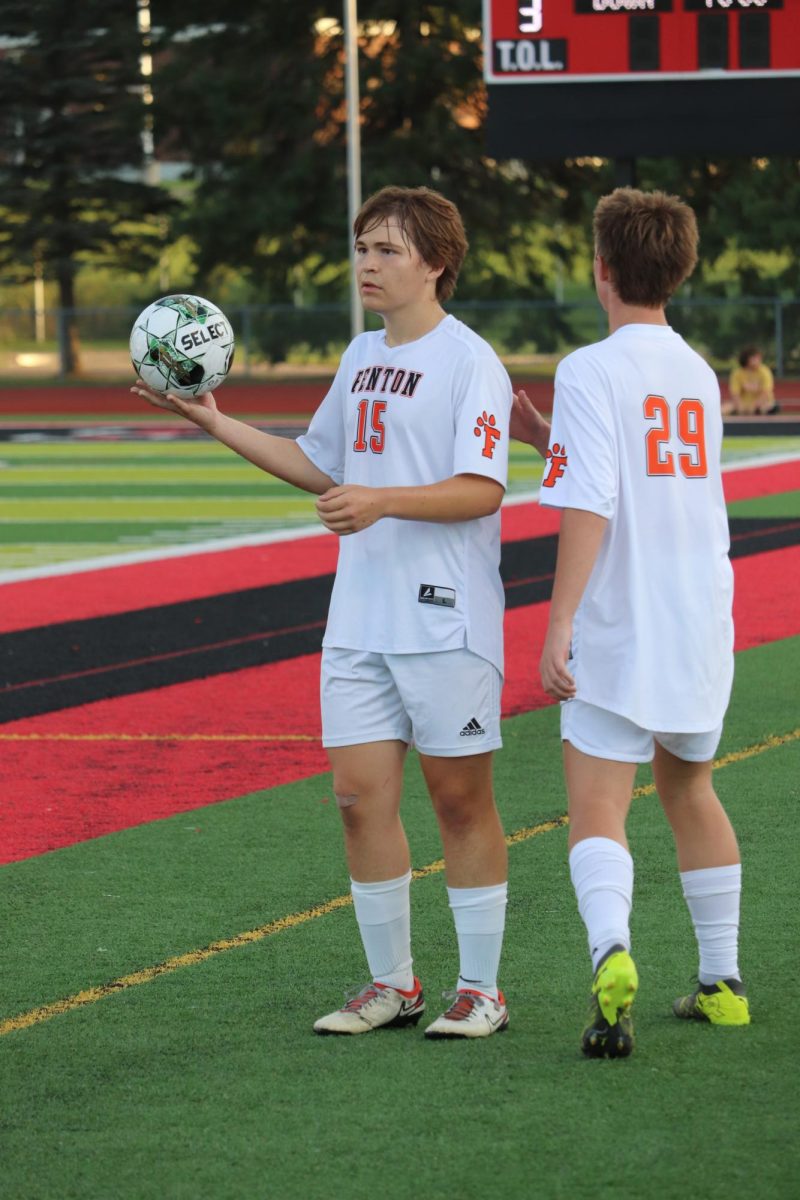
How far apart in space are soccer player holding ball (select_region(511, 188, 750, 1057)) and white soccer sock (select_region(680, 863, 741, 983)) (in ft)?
0.88

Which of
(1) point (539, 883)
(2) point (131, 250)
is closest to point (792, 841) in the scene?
(1) point (539, 883)

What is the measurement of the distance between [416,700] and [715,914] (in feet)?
2.66

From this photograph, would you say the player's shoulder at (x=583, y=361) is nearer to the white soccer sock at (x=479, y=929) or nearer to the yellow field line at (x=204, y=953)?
the white soccer sock at (x=479, y=929)

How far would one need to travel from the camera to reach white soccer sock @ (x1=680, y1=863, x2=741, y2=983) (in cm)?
449

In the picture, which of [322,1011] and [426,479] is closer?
[426,479]

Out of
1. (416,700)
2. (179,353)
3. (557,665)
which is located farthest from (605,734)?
(179,353)

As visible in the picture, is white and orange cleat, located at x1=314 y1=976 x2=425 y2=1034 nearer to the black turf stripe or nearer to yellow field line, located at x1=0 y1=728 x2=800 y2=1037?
yellow field line, located at x1=0 y1=728 x2=800 y2=1037

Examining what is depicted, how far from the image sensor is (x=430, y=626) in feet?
14.6

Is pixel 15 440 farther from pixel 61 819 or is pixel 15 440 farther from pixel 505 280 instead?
pixel 61 819

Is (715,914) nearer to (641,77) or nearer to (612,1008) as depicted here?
(612,1008)

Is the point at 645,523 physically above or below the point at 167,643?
above

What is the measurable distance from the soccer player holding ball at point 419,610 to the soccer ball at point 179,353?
1.27 feet

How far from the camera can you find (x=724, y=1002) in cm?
456

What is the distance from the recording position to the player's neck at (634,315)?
433cm
